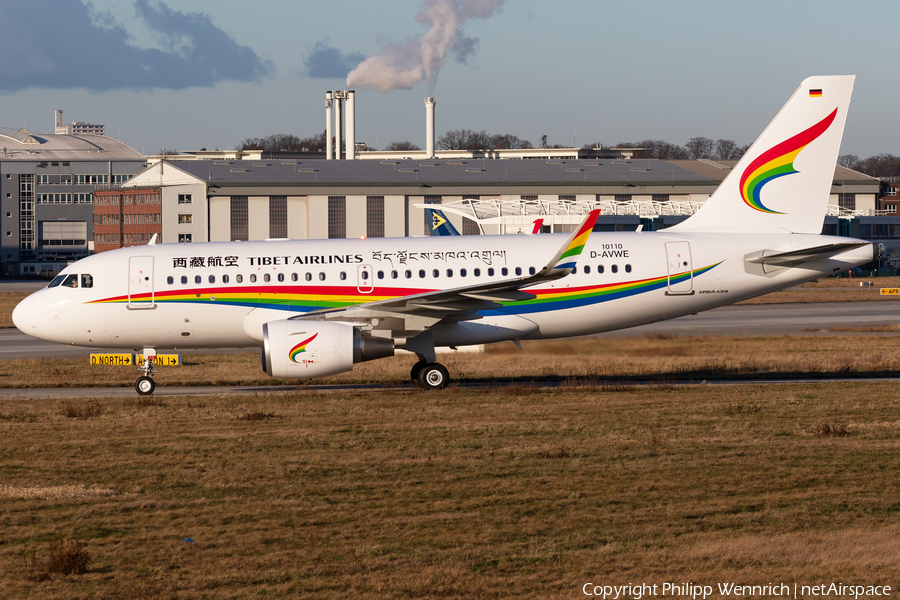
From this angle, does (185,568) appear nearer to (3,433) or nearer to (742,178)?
(3,433)

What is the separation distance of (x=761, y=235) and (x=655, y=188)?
8424 cm

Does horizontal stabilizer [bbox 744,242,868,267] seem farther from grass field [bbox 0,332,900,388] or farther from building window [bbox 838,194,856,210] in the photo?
building window [bbox 838,194,856,210]

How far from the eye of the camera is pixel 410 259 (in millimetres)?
26250

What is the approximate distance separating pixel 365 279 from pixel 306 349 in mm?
3029

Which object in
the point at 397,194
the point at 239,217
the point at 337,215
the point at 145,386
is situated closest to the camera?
the point at 145,386

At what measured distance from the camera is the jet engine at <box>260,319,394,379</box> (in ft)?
78.3

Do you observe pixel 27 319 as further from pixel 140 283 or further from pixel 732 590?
pixel 732 590

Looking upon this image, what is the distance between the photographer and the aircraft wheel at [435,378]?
85.3 feet

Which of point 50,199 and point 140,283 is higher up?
point 50,199

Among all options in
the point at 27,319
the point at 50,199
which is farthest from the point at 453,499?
the point at 50,199

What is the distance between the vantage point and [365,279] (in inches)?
1023

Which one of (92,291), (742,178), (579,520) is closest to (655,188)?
(742,178)

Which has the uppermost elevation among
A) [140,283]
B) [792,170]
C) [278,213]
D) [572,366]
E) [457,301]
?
[278,213]

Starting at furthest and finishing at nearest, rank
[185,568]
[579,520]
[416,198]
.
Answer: [416,198] < [579,520] < [185,568]
